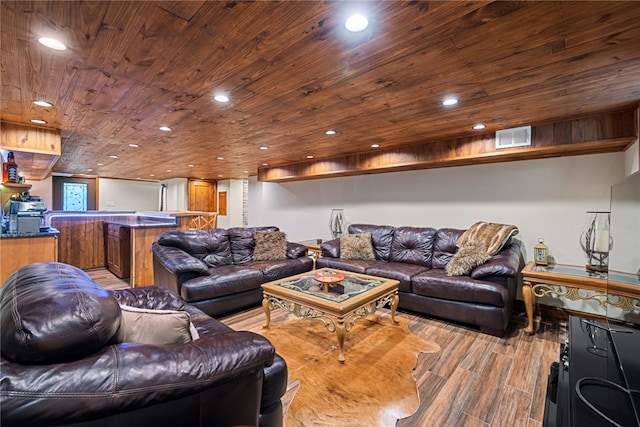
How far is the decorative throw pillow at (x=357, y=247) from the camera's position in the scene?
4270 mm

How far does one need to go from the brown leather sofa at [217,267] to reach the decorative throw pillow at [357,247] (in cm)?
57

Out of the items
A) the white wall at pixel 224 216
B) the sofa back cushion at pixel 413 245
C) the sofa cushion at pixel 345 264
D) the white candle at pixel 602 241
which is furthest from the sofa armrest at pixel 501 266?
the white wall at pixel 224 216

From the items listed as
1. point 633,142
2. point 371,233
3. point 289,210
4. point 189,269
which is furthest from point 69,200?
point 633,142

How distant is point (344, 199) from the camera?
5.47 meters

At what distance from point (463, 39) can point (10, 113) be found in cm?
385

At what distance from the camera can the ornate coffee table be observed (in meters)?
2.36

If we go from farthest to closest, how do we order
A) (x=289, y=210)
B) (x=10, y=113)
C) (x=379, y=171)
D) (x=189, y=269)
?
(x=289, y=210) → (x=379, y=171) → (x=189, y=269) → (x=10, y=113)

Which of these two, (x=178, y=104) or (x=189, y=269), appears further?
(x=189, y=269)

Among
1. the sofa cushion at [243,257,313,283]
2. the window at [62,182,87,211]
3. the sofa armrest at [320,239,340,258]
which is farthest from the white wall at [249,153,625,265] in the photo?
the window at [62,182,87,211]

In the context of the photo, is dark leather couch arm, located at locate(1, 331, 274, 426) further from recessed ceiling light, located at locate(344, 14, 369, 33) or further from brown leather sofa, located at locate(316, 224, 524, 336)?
brown leather sofa, located at locate(316, 224, 524, 336)

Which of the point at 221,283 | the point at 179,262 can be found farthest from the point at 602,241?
the point at 179,262

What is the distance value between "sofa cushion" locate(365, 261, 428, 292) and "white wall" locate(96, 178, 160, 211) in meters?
9.61

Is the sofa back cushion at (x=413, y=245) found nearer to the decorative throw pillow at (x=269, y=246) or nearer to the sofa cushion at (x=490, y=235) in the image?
the sofa cushion at (x=490, y=235)

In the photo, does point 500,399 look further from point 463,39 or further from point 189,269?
point 189,269
